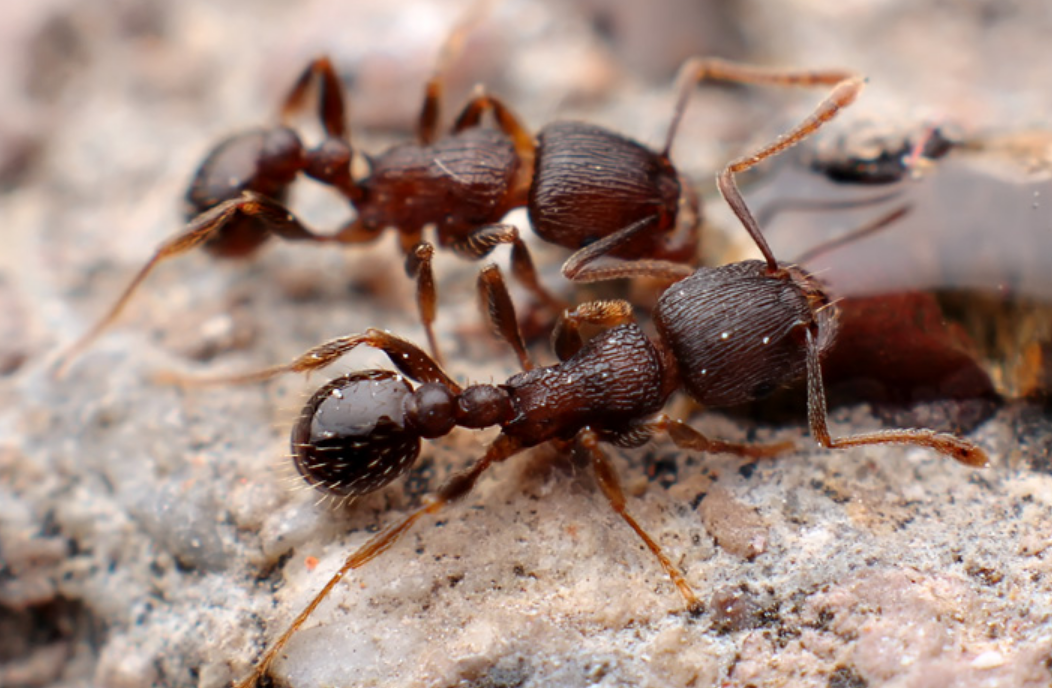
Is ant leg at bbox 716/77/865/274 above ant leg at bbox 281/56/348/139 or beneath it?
beneath

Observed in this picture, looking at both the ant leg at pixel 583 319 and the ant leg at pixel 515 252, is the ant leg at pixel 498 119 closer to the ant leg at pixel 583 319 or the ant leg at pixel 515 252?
the ant leg at pixel 515 252

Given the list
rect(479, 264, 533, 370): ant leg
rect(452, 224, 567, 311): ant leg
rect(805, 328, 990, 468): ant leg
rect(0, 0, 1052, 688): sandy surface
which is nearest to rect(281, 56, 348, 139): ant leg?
rect(0, 0, 1052, 688): sandy surface

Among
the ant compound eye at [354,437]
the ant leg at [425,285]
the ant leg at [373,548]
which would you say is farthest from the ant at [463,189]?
the ant leg at [373,548]

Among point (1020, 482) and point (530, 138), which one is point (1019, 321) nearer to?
point (1020, 482)

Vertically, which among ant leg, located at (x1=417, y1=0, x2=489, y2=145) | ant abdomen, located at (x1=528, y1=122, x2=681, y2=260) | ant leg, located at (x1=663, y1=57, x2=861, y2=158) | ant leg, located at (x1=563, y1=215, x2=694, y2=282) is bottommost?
ant leg, located at (x1=563, y1=215, x2=694, y2=282)

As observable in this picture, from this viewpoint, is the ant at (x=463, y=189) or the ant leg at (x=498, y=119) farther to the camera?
→ the ant leg at (x=498, y=119)

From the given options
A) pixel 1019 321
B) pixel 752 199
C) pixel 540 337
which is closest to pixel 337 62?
pixel 540 337

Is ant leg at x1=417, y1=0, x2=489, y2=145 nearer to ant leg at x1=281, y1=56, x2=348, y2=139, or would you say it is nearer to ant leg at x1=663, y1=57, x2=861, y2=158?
ant leg at x1=281, y1=56, x2=348, y2=139
